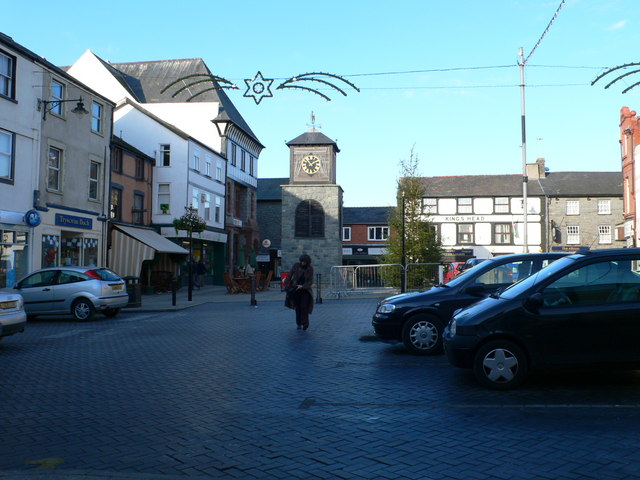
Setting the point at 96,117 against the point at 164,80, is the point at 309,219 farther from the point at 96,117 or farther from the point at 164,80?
the point at 96,117

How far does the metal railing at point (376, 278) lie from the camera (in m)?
23.0

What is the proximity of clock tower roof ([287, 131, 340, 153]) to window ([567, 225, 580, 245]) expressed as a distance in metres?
28.1

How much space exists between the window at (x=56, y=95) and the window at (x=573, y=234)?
49707 millimetres

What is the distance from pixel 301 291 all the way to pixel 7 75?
47.6 ft

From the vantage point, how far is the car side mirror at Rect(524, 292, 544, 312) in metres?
6.75

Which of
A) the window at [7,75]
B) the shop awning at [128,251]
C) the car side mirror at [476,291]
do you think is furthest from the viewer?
the shop awning at [128,251]

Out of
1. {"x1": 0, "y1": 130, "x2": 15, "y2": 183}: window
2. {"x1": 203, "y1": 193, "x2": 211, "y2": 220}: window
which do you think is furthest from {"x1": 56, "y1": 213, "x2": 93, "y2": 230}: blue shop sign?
{"x1": 203, "y1": 193, "x2": 211, "y2": 220}: window

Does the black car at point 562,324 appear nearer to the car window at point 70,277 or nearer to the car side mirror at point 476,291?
the car side mirror at point 476,291

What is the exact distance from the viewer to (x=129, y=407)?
6.30 meters

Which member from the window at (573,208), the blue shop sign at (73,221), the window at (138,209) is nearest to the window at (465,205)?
the window at (573,208)

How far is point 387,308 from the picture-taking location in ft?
32.4

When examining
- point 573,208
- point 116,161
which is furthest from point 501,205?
point 116,161

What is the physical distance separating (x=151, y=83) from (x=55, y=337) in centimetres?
3422

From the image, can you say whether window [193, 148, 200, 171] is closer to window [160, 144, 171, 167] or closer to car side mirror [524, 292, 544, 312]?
window [160, 144, 171, 167]
